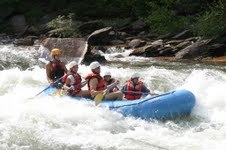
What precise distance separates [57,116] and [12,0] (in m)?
16.1

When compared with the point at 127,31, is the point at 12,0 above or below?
above

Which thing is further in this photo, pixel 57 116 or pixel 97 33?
pixel 97 33

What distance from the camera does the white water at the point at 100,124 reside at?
6.82 meters

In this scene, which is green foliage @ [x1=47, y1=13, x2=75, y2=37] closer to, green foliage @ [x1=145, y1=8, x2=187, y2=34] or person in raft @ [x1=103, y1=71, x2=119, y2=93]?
green foliage @ [x1=145, y1=8, x2=187, y2=34]

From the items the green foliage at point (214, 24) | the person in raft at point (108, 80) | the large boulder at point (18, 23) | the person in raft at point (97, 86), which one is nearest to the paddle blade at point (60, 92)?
the person in raft at point (97, 86)

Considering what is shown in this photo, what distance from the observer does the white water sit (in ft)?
22.4

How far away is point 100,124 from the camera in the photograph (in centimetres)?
770

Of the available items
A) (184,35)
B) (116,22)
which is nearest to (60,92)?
(184,35)

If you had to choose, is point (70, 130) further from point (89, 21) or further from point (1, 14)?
point (1, 14)

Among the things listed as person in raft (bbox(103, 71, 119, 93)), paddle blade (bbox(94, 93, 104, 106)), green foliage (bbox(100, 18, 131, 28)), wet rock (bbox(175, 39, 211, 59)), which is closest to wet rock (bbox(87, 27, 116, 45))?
green foliage (bbox(100, 18, 131, 28))

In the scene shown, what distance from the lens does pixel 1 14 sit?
2278 centimetres

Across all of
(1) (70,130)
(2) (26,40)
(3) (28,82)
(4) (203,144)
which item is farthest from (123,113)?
(2) (26,40)

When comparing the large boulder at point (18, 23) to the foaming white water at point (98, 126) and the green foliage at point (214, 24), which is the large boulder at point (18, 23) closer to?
the green foliage at point (214, 24)

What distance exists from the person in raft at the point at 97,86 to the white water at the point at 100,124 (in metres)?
0.32
